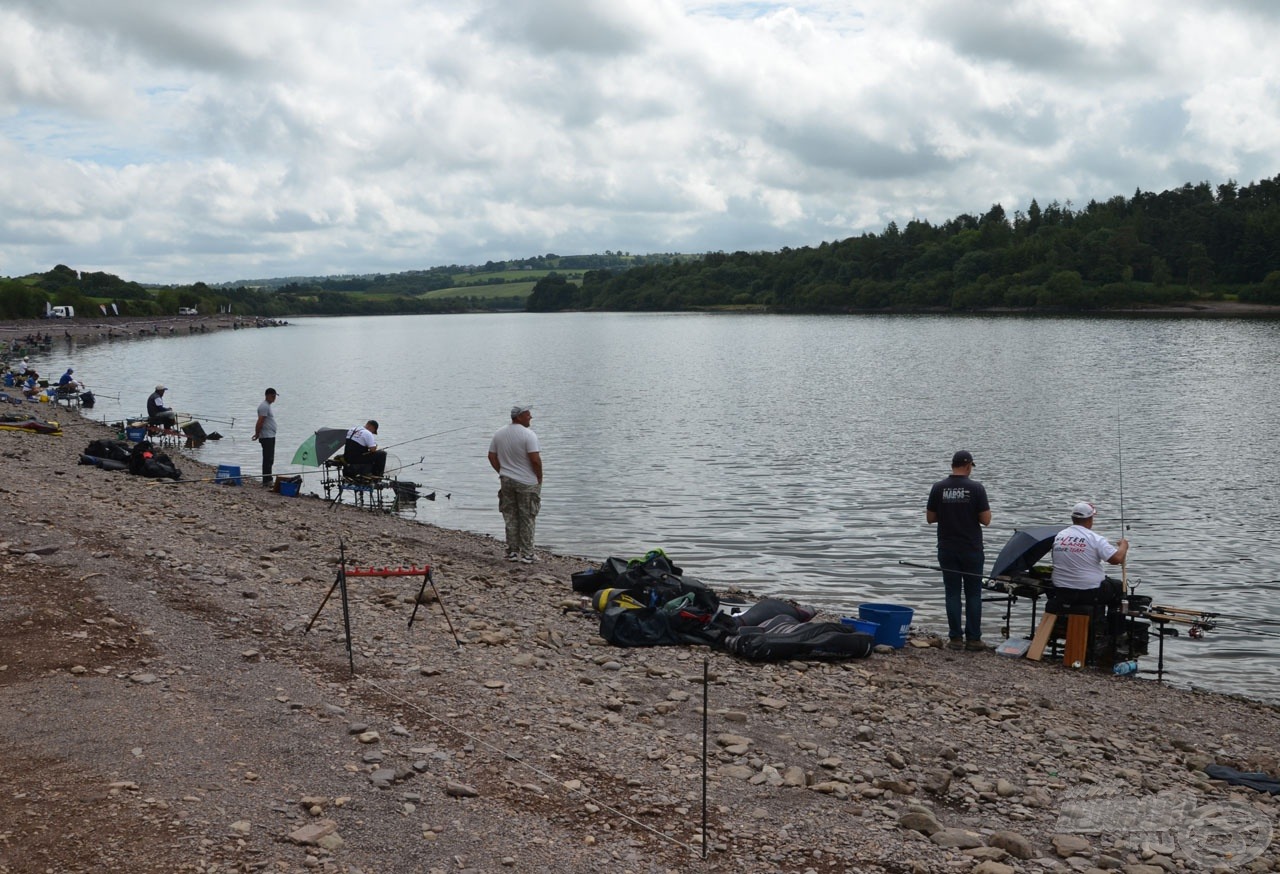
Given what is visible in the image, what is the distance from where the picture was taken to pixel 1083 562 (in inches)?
494

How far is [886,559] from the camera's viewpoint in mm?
20125

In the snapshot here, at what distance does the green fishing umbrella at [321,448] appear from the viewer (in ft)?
78.9

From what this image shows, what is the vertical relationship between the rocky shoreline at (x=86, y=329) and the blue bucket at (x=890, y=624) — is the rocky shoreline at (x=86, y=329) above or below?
above

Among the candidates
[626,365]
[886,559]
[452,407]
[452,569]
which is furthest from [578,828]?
[626,365]

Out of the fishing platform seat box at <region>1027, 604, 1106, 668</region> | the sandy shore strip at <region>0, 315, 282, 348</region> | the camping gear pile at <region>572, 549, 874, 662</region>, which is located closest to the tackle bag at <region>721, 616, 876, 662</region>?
the camping gear pile at <region>572, 549, 874, 662</region>

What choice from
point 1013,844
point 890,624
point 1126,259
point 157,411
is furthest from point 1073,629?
point 1126,259

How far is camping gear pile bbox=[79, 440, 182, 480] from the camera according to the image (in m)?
23.8

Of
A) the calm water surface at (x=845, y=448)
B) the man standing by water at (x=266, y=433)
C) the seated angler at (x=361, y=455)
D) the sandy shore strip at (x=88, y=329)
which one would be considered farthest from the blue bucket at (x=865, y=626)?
the sandy shore strip at (x=88, y=329)

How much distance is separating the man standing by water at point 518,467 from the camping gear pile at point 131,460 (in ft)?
37.0

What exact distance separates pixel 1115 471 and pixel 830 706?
23335 millimetres

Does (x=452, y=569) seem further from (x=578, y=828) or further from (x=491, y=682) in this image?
(x=578, y=828)

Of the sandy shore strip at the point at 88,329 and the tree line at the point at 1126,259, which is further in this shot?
the tree line at the point at 1126,259

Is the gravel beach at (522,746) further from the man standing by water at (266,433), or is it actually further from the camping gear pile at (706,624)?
the man standing by water at (266,433)

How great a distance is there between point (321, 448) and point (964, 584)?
15.4 metres
